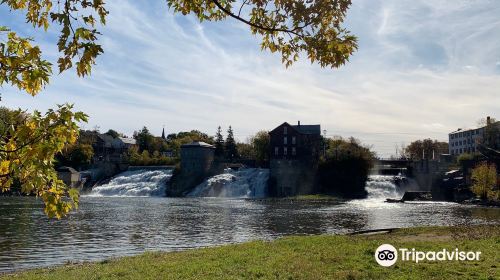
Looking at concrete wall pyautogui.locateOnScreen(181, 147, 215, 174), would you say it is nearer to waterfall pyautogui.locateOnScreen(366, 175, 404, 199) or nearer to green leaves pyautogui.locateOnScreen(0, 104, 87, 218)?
waterfall pyautogui.locateOnScreen(366, 175, 404, 199)

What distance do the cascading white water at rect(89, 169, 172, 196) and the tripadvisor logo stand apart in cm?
8812

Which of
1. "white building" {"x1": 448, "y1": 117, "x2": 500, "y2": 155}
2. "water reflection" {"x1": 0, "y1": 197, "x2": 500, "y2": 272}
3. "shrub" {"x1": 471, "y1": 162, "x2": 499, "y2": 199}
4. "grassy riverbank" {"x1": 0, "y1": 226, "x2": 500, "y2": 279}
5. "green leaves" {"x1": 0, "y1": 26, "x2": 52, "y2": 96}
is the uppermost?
"white building" {"x1": 448, "y1": 117, "x2": 500, "y2": 155}

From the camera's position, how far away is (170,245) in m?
26.1

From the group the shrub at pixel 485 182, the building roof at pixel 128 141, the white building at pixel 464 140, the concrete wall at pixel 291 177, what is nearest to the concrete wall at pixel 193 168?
the concrete wall at pixel 291 177

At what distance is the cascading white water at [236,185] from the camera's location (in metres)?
96.6

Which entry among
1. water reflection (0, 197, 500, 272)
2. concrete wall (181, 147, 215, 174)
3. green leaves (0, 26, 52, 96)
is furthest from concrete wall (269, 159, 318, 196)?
green leaves (0, 26, 52, 96)

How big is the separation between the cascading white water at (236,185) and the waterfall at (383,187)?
2177cm

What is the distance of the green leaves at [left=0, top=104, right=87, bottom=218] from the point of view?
4730mm

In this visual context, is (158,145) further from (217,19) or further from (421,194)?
(217,19)

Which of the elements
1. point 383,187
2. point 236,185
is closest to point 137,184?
point 236,185

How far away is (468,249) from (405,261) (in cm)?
314

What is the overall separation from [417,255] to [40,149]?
13721 millimetres

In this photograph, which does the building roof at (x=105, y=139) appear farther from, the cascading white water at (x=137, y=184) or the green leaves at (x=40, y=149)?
the green leaves at (x=40, y=149)

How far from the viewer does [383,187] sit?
91188mm
